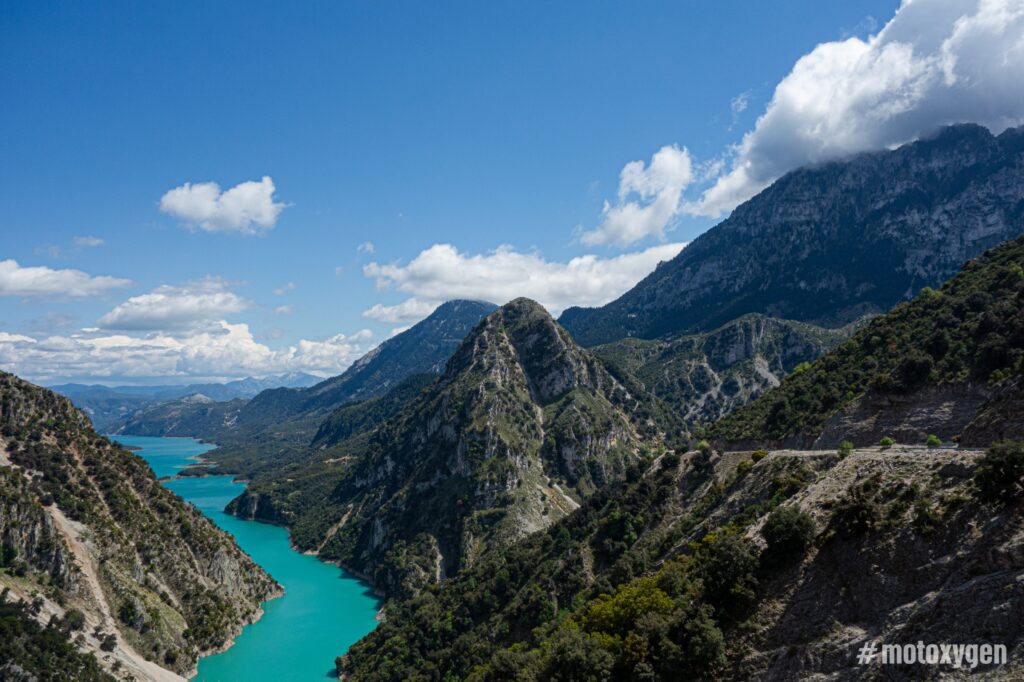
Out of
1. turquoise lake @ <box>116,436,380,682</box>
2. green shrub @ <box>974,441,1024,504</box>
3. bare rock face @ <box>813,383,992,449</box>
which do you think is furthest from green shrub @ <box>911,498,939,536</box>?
turquoise lake @ <box>116,436,380,682</box>

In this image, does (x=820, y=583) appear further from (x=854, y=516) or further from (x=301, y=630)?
(x=301, y=630)

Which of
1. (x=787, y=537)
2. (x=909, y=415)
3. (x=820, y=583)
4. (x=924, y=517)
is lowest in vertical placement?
(x=820, y=583)

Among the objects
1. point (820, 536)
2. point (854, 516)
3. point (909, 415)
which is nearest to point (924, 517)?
point (854, 516)

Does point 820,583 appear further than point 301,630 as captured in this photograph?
No

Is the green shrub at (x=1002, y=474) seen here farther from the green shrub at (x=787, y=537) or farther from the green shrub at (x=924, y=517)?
the green shrub at (x=787, y=537)

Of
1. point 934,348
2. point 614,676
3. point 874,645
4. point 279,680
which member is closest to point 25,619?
point 279,680

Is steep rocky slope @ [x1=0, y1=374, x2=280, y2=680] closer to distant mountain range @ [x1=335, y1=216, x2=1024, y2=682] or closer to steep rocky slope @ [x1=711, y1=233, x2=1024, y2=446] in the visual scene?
distant mountain range @ [x1=335, y1=216, x2=1024, y2=682]

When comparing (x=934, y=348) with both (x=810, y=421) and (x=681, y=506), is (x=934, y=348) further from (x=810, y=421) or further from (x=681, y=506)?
(x=681, y=506)
